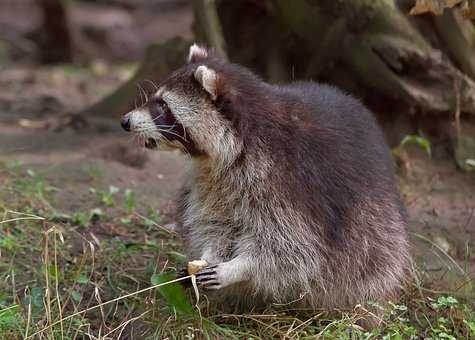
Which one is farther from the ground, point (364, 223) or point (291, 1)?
point (291, 1)

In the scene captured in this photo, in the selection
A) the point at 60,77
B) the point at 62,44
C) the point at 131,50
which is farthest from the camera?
the point at 131,50

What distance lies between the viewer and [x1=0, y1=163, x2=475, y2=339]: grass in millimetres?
3279

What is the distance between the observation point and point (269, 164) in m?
3.30

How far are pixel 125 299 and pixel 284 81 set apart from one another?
232 centimetres

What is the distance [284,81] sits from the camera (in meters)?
5.45

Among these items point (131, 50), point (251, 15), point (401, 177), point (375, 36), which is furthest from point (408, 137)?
point (131, 50)

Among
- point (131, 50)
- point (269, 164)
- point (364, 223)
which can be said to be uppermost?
point (269, 164)

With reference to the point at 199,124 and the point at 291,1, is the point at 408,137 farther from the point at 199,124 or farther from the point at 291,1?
the point at 199,124

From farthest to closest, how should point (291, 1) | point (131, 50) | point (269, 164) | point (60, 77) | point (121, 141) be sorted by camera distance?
point (131, 50) → point (60, 77) → point (121, 141) → point (291, 1) → point (269, 164)

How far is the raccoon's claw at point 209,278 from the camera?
3217 millimetres

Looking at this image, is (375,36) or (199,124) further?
(375,36)

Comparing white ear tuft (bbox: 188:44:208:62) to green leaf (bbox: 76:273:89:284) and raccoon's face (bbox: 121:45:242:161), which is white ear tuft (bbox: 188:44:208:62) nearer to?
raccoon's face (bbox: 121:45:242:161)

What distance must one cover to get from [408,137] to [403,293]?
4.05ft

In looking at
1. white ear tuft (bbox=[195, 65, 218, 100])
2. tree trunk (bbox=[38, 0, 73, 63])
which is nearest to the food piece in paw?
white ear tuft (bbox=[195, 65, 218, 100])
